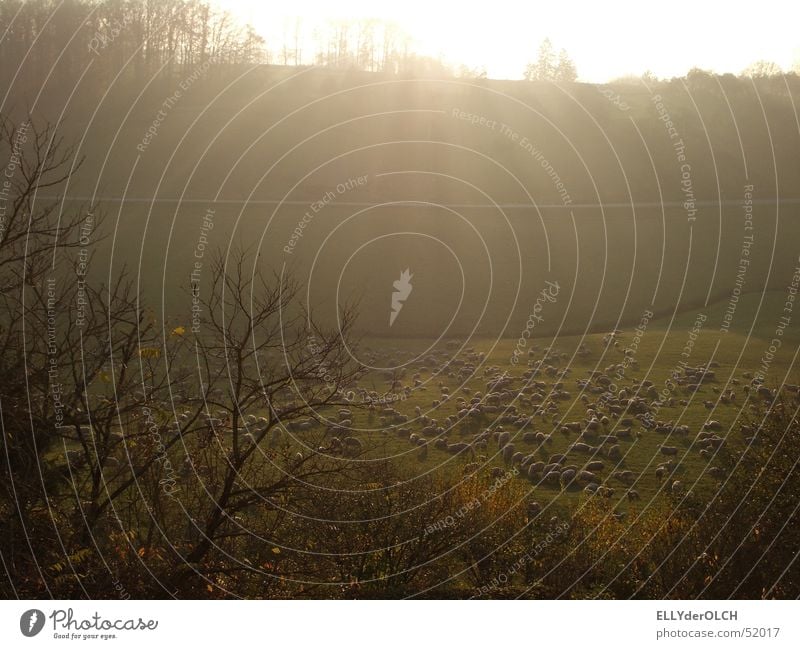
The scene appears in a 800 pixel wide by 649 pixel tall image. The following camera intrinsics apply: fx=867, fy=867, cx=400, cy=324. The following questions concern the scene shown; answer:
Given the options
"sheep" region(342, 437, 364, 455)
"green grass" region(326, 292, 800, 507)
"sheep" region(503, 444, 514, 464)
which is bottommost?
"green grass" region(326, 292, 800, 507)

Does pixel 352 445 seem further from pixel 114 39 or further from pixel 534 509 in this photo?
pixel 114 39

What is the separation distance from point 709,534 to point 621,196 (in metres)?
49.4

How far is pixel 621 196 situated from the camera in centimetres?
5916

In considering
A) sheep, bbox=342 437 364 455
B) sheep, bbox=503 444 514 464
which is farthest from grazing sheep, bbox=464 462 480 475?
sheep, bbox=342 437 364 455

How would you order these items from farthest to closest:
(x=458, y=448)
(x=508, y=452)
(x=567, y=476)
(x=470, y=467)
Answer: (x=458, y=448) < (x=508, y=452) < (x=567, y=476) < (x=470, y=467)

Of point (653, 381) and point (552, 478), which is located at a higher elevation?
point (552, 478)

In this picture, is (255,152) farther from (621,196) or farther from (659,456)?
(659,456)

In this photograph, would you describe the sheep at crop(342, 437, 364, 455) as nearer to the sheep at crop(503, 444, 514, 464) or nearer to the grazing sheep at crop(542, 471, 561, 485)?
the sheep at crop(503, 444, 514, 464)

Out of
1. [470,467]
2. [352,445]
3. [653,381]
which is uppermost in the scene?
[352,445]

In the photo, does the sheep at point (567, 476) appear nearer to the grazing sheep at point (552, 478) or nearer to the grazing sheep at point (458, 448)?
the grazing sheep at point (552, 478)

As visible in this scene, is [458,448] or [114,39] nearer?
[458,448]

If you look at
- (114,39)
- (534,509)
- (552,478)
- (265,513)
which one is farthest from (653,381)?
(114,39)

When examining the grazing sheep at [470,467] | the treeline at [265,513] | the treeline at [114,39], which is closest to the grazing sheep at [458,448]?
the grazing sheep at [470,467]

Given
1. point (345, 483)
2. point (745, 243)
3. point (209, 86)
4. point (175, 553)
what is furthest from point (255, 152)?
point (175, 553)
